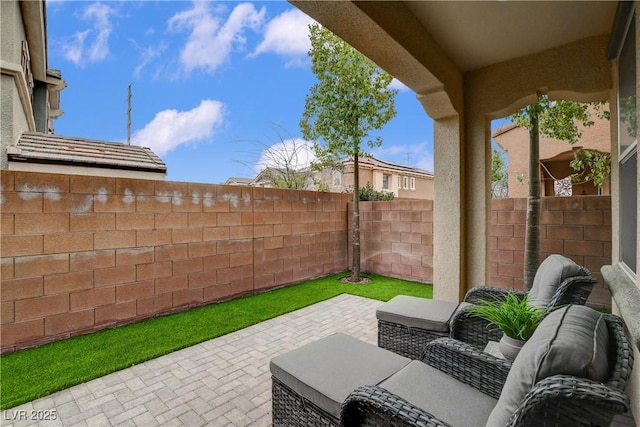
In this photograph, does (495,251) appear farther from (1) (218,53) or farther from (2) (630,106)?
(1) (218,53)

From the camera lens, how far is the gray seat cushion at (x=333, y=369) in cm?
164

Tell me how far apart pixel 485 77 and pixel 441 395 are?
3890 mm

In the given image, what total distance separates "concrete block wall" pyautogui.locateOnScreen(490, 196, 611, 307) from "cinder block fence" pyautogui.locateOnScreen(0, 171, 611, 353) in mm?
14

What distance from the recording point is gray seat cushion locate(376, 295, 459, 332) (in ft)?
8.82

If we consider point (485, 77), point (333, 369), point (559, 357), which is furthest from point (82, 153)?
point (559, 357)

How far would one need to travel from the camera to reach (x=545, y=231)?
4.67 metres

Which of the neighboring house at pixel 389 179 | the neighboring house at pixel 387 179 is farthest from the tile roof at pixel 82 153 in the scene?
the neighboring house at pixel 389 179

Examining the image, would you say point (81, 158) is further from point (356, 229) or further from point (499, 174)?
point (499, 174)

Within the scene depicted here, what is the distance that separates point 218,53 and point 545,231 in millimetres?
12364

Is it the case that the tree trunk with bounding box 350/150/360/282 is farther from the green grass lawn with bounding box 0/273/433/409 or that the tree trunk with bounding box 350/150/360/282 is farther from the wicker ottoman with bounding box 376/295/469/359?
the wicker ottoman with bounding box 376/295/469/359

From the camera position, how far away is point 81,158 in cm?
509

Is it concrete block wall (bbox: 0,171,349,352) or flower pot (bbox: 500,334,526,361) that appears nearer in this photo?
flower pot (bbox: 500,334,526,361)

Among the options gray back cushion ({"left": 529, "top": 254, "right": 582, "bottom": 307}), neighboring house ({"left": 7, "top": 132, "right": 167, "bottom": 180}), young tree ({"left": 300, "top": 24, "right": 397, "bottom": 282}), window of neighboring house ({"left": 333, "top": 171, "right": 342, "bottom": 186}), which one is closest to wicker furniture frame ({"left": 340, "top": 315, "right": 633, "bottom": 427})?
gray back cushion ({"left": 529, "top": 254, "right": 582, "bottom": 307})

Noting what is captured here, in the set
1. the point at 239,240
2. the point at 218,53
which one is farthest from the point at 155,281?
the point at 218,53
